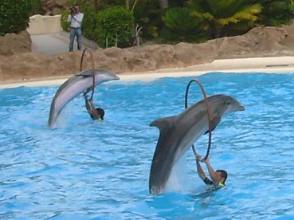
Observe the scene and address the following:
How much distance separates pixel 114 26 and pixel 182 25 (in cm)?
211

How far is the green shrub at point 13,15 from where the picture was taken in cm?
2031

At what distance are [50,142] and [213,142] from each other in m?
2.31

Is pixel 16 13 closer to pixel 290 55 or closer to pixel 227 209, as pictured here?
pixel 290 55

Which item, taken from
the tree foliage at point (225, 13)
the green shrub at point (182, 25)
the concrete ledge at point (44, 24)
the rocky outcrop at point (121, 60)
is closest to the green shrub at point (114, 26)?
the green shrub at point (182, 25)

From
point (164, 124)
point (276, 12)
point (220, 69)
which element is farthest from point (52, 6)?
point (164, 124)

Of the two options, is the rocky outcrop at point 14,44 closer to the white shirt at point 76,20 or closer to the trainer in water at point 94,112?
the white shirt at point 76,20

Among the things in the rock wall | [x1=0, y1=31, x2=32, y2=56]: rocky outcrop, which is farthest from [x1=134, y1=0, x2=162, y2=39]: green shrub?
the rock wall

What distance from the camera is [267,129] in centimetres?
1048

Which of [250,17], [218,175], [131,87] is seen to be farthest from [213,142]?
[250,17]

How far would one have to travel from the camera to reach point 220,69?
16484 mm

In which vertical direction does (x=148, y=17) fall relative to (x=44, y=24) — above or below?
above

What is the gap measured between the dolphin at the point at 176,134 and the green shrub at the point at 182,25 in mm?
15296

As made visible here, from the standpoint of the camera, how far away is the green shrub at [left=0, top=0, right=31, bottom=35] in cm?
2031

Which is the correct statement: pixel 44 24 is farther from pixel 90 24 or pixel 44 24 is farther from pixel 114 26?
pixel 114 26
